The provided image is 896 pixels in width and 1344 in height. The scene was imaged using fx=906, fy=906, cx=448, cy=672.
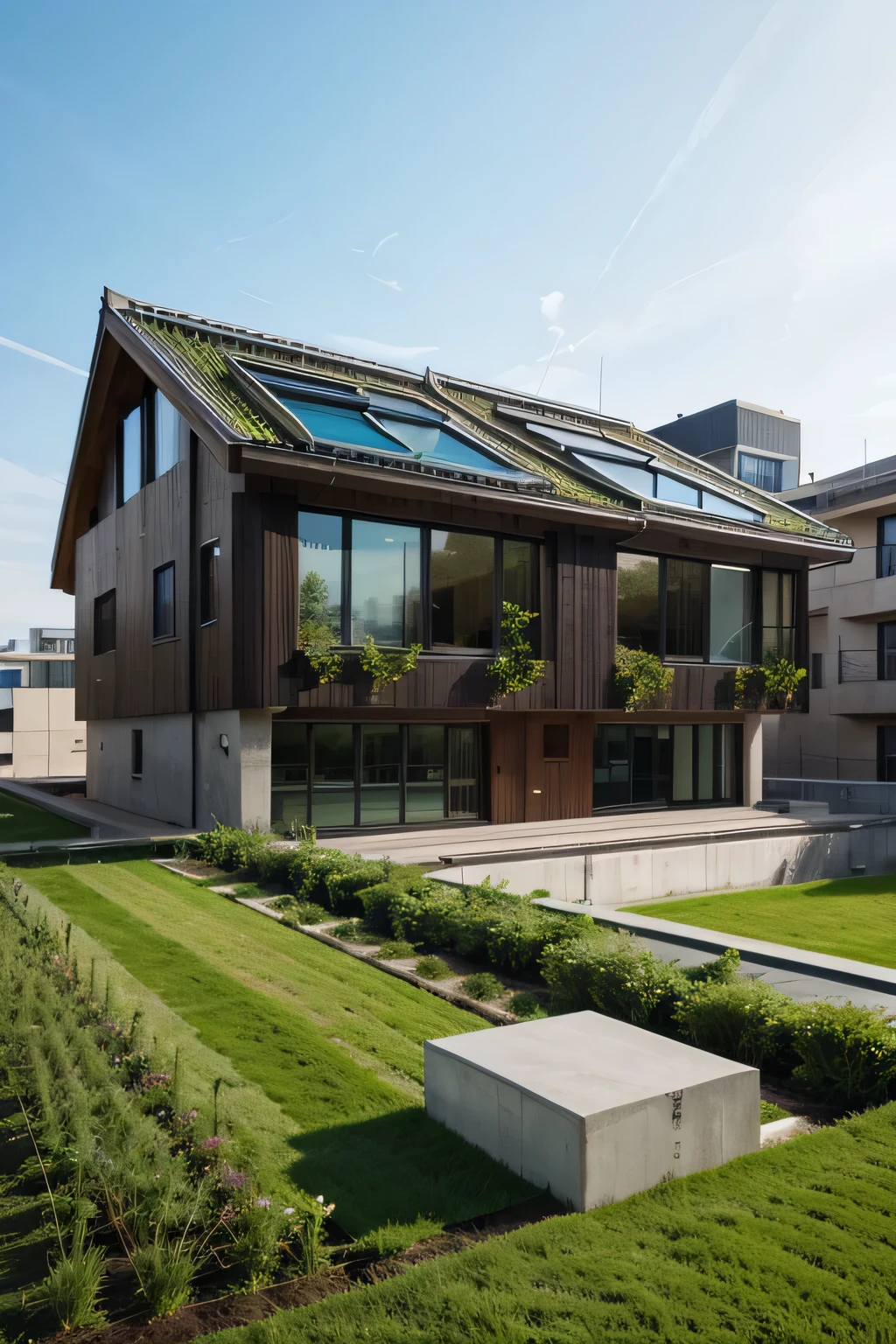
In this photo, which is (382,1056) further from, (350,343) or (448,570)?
(350,343)

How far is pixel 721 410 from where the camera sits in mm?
45688

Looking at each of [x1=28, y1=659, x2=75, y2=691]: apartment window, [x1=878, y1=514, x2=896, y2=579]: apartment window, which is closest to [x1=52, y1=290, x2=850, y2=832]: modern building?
[x1=878, y1=514, x2=896, y2=579]: apartment window

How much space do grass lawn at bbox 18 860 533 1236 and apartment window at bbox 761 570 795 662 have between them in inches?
660

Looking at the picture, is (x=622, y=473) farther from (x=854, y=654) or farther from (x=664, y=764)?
(x=854, y=654)

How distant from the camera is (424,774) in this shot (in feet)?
59.9

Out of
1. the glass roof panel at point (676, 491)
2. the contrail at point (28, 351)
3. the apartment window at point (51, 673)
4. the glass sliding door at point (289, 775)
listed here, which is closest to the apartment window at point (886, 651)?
the glass roof panel at point (676, 491)

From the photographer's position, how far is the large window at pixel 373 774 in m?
16.8

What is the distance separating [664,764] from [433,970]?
15069 millimetres

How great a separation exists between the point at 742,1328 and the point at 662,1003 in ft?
11.7

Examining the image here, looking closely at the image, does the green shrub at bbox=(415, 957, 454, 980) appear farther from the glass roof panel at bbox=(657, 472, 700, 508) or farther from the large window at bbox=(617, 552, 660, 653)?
the glass roof panel at bbox=(657, 472, 700, 508)

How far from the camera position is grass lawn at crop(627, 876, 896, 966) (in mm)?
12617

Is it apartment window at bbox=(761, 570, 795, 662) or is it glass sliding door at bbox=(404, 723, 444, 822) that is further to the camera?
apartment window at bbox=(761, 570, 795, 662)

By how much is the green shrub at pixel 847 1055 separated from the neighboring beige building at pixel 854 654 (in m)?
25.9

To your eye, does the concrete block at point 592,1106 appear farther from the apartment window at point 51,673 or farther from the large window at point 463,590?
the apartment window at point 51,673
